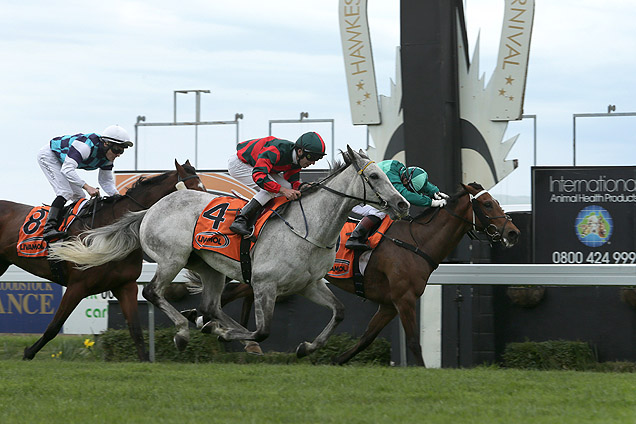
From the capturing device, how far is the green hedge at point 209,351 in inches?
307

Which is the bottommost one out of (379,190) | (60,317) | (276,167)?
(60,317)

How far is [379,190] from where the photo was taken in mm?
6406

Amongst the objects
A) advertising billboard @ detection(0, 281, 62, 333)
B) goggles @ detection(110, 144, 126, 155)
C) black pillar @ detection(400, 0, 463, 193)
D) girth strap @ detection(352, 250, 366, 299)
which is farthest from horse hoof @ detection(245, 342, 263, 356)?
advertising billboard @ detection(0, 281, 62, 333)

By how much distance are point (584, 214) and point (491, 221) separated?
1.63 metres

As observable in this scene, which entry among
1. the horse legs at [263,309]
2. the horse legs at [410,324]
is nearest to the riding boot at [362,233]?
the horse legs at [410,324]

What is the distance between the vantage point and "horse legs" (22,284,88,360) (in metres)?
7.38

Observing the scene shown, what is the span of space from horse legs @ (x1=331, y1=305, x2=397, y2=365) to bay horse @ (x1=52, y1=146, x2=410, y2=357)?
446mm

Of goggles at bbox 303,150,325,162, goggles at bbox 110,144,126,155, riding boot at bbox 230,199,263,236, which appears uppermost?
goggles at bbox 110,144,126,155

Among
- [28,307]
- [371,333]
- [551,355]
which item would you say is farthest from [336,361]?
[28,307]

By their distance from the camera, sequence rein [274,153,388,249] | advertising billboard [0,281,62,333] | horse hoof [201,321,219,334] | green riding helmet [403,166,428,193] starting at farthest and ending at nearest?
advertising billboard [0,281,62,333] → green riding helmet [403,166,428,193] → horse hoof [201,321,219,334] → rein [274,153,388,249]

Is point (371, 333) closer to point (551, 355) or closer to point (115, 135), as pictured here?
point (551, 355)

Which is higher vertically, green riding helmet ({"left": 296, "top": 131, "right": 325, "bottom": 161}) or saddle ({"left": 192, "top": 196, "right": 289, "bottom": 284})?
green riding helmet ({"left": 296, "top": 131, "right": 325, "bottom": 161})

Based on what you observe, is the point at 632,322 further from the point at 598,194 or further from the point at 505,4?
the point at 505,4

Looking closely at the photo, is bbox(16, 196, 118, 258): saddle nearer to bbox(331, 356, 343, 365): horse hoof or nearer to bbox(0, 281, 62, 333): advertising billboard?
bbox(0, 281, 62, 333): advertising billboard
